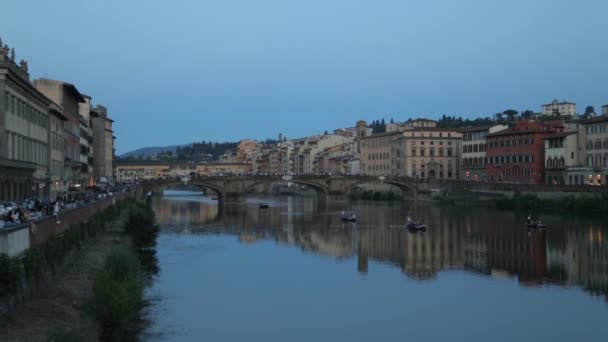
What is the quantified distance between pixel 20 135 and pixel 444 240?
84.8 feet

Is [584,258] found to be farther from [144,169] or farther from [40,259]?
[144,169]

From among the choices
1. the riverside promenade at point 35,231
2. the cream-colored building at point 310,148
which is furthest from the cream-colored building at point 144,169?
the riverside promenade at point 35,231

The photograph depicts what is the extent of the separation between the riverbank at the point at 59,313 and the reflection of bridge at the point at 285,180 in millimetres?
66171

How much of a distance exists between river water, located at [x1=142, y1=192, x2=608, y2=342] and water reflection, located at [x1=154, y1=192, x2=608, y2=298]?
9 centimetres

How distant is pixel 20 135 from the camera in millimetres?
41219

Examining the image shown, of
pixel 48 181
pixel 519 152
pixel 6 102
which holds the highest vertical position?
pixel 6 102

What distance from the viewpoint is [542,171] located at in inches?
3327

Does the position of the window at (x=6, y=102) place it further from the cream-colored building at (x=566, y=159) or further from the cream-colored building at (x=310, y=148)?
the cream-colored building at (x=310, y=148)

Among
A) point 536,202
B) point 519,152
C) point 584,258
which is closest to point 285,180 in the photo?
point 519,152

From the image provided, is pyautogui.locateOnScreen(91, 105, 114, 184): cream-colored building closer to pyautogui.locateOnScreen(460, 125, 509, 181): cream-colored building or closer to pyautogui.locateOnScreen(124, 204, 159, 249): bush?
pyautogui.locateOnScreen(460, 125, 509, 181): cream-colored building

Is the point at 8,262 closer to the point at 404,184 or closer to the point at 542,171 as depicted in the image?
the point at 542,171

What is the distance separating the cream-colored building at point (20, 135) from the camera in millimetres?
36750

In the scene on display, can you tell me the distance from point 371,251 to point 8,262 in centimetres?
2879

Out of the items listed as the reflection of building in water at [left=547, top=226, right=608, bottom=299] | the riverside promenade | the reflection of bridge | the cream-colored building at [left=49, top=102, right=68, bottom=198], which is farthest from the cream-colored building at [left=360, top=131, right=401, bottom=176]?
the riverside promenade
